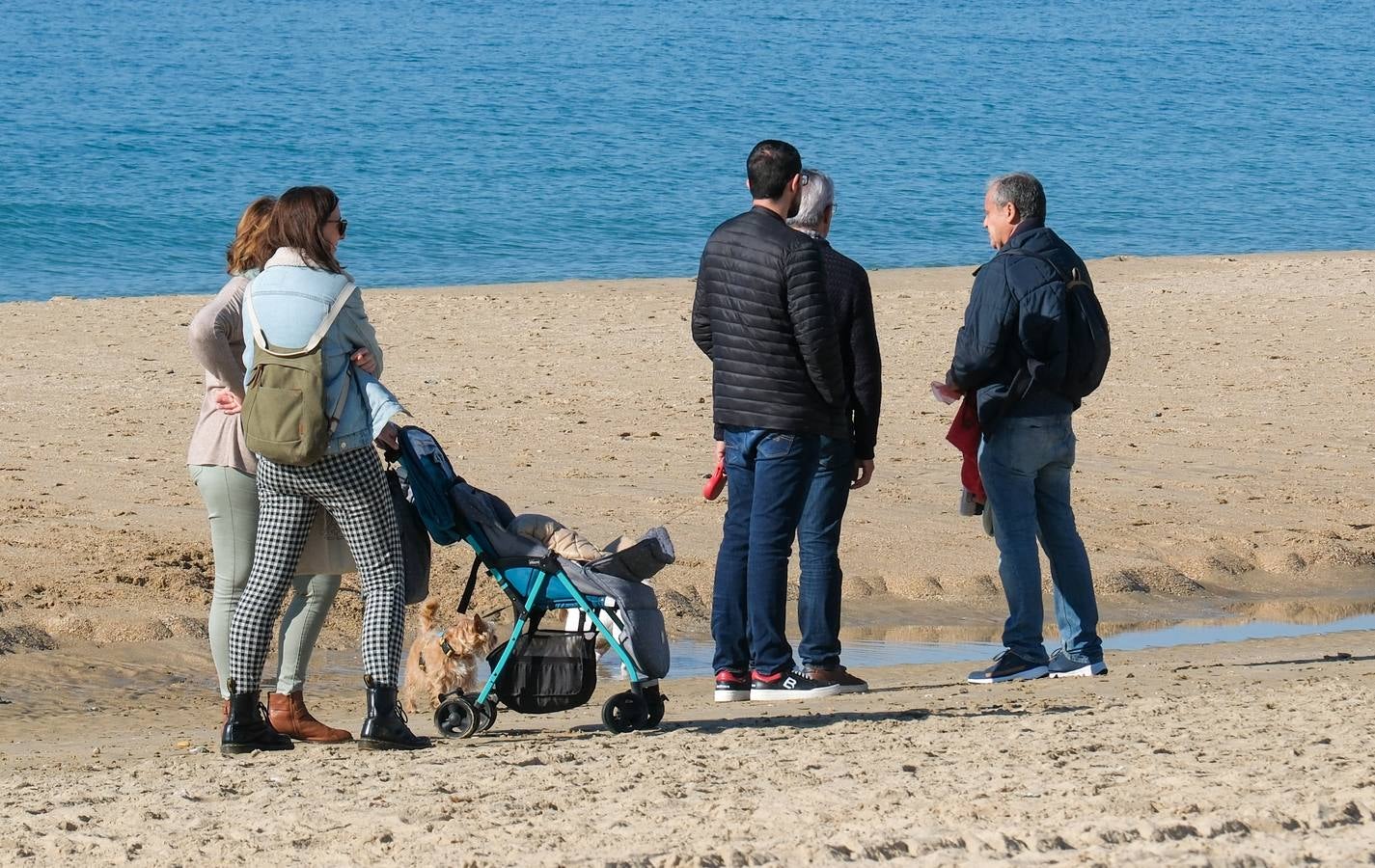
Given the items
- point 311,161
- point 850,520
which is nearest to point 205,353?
point 850,520

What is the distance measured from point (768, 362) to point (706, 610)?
7.73 ft

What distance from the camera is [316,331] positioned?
4.48 metres

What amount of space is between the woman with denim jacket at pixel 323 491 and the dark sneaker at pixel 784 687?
1243mm

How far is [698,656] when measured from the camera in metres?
6.83

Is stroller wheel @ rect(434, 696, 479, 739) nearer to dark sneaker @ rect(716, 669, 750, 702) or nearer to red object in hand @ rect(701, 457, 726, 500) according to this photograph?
dark sneaker @ rect(716, 669, 750, 702)

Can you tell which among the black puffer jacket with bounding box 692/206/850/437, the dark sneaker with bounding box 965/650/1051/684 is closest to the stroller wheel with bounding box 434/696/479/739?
the black puffer jacket with bounding box 692/206/850/437

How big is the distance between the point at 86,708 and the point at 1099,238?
79.8ft

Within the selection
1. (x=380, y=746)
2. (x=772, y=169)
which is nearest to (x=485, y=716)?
(x=380, y=746)

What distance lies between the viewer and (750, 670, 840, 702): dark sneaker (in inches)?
220

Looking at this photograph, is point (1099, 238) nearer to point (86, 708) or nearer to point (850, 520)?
point (850, 520)

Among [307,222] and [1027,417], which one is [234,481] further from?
[1027,417]

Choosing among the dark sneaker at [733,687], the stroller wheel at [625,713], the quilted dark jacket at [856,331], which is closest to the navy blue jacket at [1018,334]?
the quilted dark jacket at [856,331]

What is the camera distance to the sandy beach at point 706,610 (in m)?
3.90

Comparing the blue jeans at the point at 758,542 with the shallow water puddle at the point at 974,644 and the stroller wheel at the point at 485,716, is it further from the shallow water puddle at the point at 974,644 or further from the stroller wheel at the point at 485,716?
the shallow water puddle at the point at 974,644
